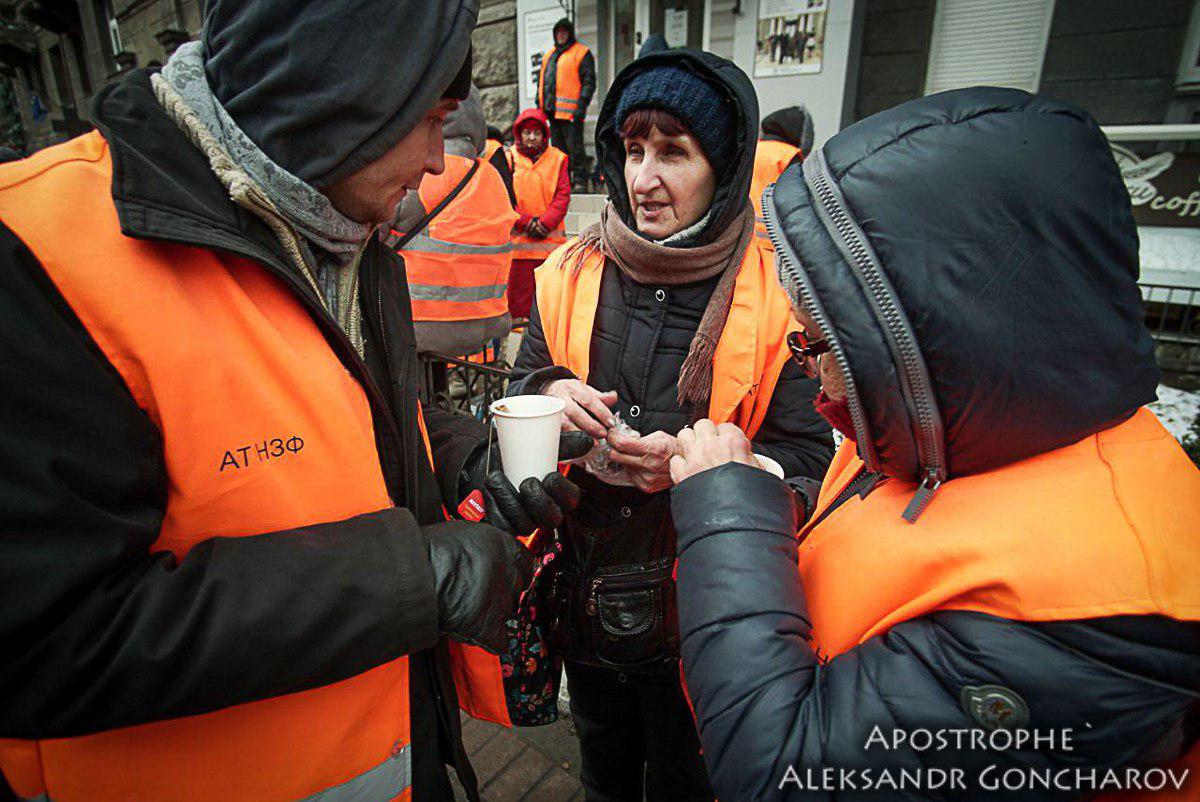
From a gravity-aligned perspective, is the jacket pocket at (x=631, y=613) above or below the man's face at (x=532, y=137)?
below

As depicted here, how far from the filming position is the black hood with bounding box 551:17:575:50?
24.0ft

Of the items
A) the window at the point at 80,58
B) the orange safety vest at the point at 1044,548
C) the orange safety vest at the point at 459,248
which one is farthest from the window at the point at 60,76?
the orange safety vest at the point at 1044,548

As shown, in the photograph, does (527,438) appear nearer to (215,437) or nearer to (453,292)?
(215,437)

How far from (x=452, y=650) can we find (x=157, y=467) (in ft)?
2.68

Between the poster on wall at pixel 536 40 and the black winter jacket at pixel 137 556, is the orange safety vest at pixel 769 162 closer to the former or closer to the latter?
the black winter jacket at pixel 137 556

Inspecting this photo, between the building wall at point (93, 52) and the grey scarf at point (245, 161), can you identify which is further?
the building wall at point (93, 52)

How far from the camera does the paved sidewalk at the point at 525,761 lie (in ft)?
7.89

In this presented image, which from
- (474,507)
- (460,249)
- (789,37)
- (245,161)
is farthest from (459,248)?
(789,37)

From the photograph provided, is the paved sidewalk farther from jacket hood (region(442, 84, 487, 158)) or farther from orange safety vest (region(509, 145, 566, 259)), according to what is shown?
orange safety vest (region(509, 145, 566, 259))

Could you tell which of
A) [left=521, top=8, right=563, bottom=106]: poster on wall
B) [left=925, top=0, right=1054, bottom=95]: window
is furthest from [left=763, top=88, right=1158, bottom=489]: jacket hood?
[left=521, top=8, right=563, bottom=106]: poster on wall

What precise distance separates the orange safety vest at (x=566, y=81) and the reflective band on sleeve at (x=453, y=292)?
15.6 feet

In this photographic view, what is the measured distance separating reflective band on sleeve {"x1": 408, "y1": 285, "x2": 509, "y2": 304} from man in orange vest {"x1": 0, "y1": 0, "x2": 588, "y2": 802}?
2559 mm

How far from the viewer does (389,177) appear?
1.20 m

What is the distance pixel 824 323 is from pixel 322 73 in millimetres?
936
